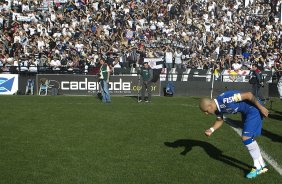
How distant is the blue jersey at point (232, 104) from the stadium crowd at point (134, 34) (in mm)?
19048

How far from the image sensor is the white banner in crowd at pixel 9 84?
83.1ft

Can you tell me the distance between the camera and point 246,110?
8.50 meters

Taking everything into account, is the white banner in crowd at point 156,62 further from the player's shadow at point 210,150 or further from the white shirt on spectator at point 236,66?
the player's shadow at point 210,150

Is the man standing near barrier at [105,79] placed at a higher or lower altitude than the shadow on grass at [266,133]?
higher

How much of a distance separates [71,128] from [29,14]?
19.2 meters

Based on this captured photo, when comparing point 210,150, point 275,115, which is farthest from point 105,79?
point 210,150

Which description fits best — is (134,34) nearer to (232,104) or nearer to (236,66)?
(236,66)

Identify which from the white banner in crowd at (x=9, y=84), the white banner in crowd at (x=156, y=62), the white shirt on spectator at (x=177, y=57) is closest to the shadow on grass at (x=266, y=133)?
the white banner in crowd at (x=156, y=62)

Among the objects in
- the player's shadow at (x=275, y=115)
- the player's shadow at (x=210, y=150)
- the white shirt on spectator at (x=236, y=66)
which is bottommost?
the player's shadow at (x=275, y=115)

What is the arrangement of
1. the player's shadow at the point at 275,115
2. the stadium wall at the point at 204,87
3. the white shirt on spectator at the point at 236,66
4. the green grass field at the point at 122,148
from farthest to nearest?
the white shirt on spectator at the point at 236,66 < the stadium wall at the point at 204,87 < the player's shadow at the point at 275,115 < the green grass field at the point at 122,148

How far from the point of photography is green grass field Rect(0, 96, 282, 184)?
27.9 ft

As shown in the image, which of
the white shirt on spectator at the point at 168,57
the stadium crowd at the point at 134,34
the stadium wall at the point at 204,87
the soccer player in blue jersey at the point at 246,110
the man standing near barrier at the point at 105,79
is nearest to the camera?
the soccer player in blue jersey at the point at 246,110

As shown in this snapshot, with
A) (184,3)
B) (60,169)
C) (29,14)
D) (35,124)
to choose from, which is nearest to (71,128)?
(35,124)

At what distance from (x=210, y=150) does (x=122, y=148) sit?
6.62 ft
